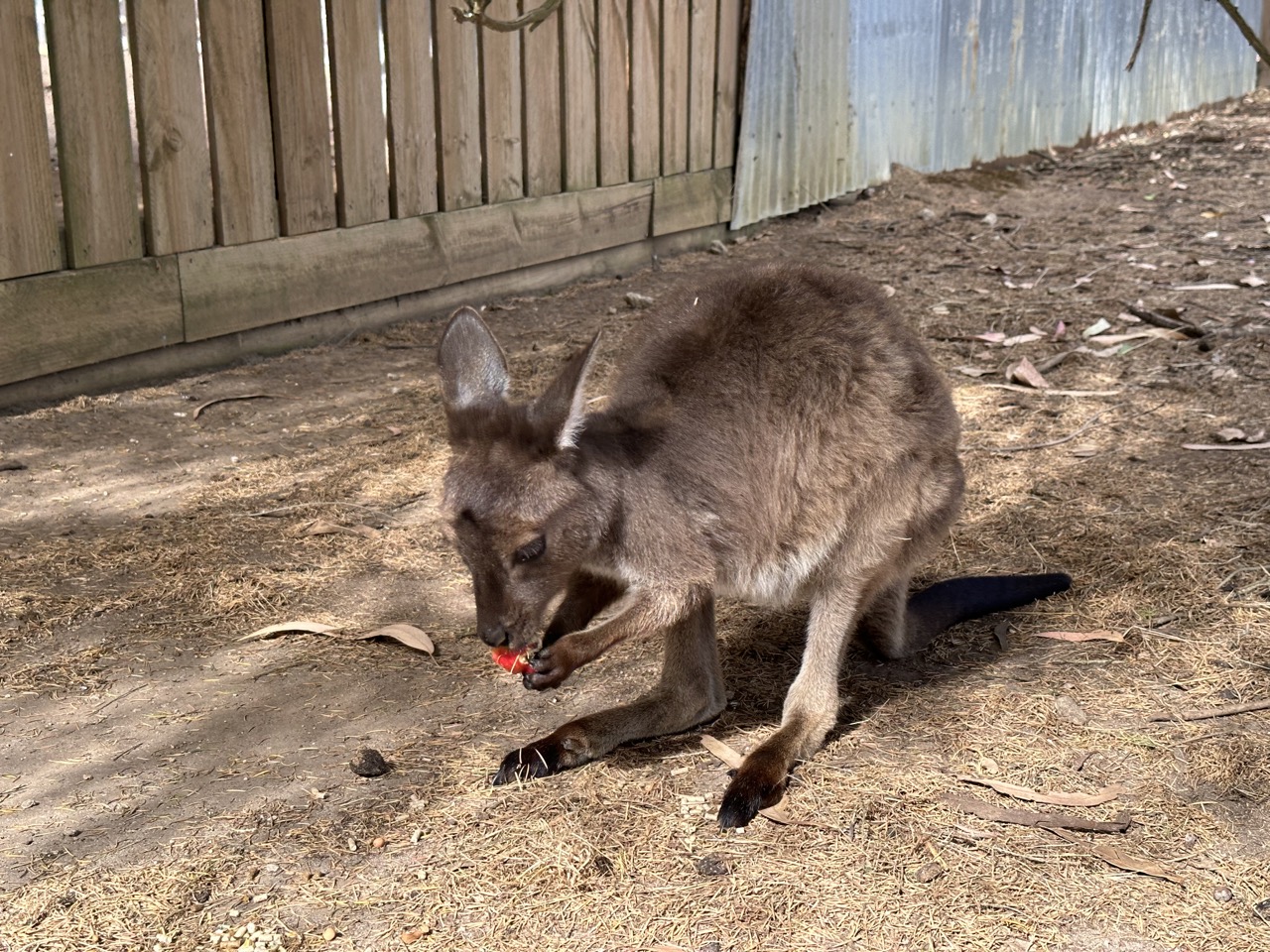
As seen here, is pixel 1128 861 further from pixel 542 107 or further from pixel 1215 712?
pixel 542 107

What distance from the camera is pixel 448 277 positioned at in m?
6.08

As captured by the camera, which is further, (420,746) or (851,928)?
(420,746)

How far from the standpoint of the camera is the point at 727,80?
24.7ft

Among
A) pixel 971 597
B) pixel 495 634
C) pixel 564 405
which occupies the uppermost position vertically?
pixel 564 405

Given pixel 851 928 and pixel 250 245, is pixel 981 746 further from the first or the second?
pixel 250 245

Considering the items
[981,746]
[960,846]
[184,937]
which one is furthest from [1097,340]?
[184,937]

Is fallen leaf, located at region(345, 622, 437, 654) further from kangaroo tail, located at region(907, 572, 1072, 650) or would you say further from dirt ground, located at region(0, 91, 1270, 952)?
kangaroo tail, located at region(907, 572, 1072, 650)

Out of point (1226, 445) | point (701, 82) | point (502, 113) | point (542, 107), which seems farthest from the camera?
point (701, 82)

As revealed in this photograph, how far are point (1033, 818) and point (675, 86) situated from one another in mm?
5360

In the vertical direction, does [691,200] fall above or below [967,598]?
above

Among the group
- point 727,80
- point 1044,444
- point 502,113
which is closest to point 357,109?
point 502,113

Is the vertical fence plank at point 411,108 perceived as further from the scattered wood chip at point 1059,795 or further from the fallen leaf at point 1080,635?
the scattered wood chip at point 1059,795

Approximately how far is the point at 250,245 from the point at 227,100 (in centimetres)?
54

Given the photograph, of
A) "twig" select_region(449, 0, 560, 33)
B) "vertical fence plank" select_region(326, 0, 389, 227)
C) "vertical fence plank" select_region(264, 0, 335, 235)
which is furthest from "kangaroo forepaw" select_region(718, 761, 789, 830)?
"vertical fence plank" select_region(326, 0, 389, 227)
